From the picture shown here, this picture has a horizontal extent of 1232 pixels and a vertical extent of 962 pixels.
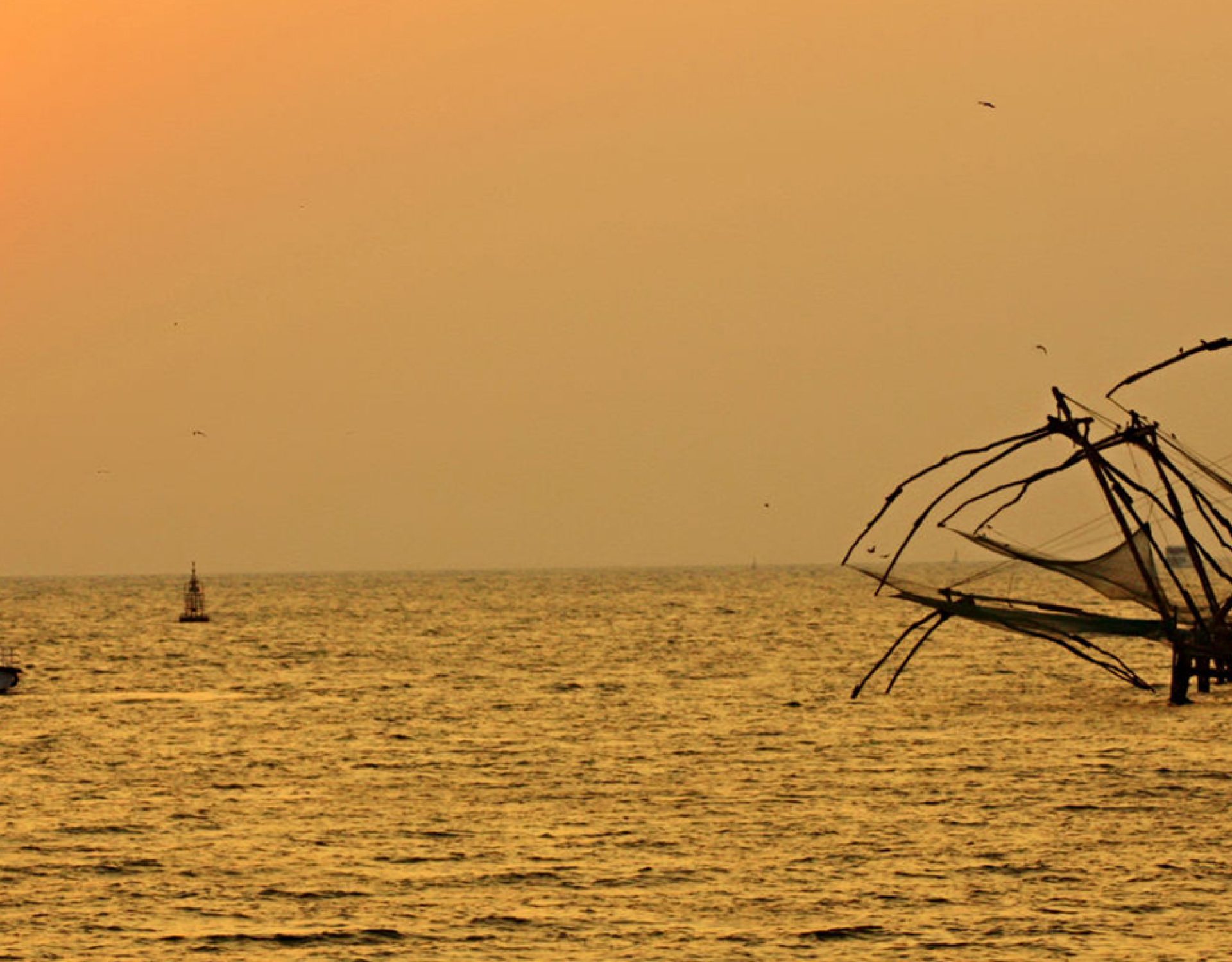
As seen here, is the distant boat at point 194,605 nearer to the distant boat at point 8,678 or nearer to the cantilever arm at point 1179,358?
the distant boat at point 8,678

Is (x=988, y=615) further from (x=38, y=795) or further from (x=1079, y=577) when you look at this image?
(x=38, y=795)

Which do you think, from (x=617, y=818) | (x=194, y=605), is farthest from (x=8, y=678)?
(x=194, y=605)

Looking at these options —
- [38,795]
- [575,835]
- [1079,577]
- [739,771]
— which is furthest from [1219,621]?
[38,795]

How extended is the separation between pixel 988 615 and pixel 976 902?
8045 millimetres

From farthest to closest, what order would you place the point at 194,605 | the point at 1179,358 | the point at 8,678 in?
1. the point at 194,605
2. the point at 8,678
3. the point at 1179,358

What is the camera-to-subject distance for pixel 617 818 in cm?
2305

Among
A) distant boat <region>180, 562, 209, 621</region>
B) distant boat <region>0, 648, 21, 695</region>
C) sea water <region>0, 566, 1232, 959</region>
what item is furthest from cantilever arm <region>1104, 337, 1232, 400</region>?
distant boat <region>180, 562, 209, 621</region>

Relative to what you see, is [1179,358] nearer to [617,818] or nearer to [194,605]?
[617,818]

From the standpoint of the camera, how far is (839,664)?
187ft

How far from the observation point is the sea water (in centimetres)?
1669

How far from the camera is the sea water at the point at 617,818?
16688 mm

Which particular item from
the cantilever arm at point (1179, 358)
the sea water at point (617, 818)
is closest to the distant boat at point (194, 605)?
the sea water at point (617, 818)

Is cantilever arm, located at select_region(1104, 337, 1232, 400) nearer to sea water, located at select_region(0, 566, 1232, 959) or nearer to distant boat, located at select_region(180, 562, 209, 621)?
sea water, located at select_region(0, 566, 1232, 959)

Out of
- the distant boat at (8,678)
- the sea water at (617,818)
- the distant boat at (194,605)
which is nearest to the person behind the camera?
the sea water at (617,818)
